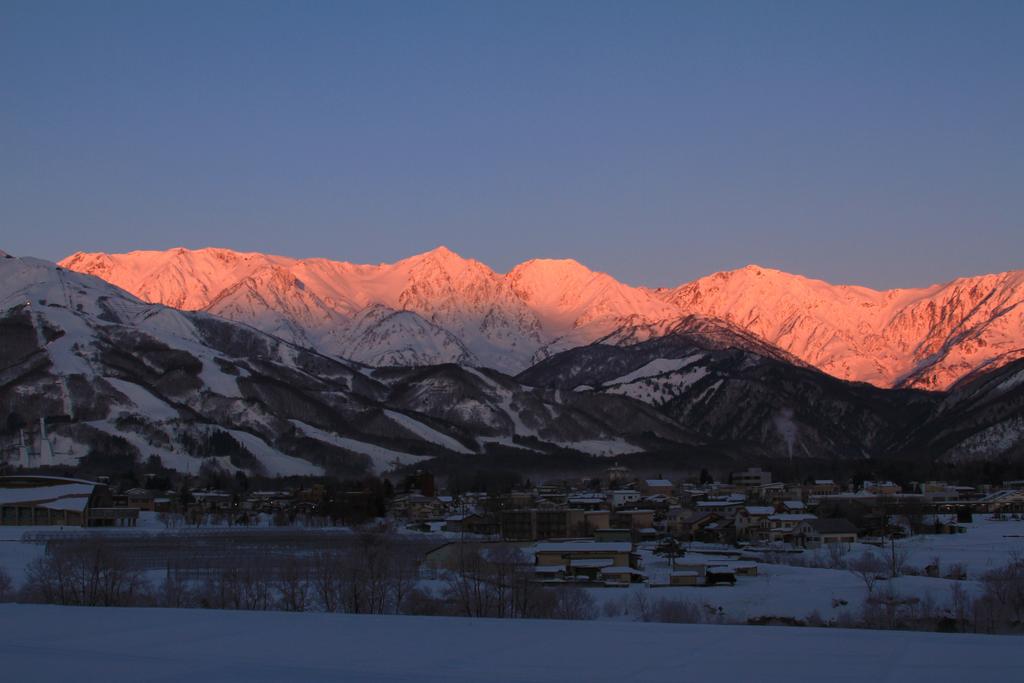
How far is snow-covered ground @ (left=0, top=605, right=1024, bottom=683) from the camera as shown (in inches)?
887

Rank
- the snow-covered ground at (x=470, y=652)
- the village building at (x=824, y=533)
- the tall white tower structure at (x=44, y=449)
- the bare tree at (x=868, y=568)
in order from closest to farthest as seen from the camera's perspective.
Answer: the snow-covered ground at (x=470, y=652), the bare tree at (x=868, y=568), the village building at (x=824, y=533), the tall white tower structure at (x=44, y=449)

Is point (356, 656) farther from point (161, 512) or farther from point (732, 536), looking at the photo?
point (161, 512)

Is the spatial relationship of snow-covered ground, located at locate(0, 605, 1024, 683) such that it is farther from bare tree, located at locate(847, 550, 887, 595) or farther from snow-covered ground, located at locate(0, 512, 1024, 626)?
bare tree, located at locate(847, 550, 887, 595)

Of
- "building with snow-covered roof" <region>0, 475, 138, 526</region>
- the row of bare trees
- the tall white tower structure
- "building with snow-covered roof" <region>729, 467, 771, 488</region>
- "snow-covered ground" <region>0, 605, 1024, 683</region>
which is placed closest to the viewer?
"snow-covered ground" <region>0, 605, 1024, 683</region>

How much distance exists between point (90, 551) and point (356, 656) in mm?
28954

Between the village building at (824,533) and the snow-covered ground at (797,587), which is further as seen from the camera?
the village building at (824,533)

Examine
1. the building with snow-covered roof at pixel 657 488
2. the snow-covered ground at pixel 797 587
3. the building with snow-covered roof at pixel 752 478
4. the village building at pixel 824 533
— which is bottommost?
the snow-covered ground at pixel 797 587

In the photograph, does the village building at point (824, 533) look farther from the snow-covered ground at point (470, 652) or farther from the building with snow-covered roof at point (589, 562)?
the snow-covered ground at point (470, 652)

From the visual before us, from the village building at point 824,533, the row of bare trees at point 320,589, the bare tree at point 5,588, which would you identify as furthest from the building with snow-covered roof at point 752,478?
the bare tree at point 5,588

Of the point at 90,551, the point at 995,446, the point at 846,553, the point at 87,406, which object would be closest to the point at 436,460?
the point at 87,406

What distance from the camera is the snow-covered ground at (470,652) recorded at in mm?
22531

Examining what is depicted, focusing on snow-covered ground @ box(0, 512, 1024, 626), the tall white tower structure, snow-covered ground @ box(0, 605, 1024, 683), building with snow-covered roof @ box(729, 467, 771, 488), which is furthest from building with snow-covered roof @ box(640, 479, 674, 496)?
snow-covered ground @ box(0, 605, 1024, 683)

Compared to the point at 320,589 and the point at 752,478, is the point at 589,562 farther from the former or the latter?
the point at 752,478

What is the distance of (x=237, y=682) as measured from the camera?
22.2 m
